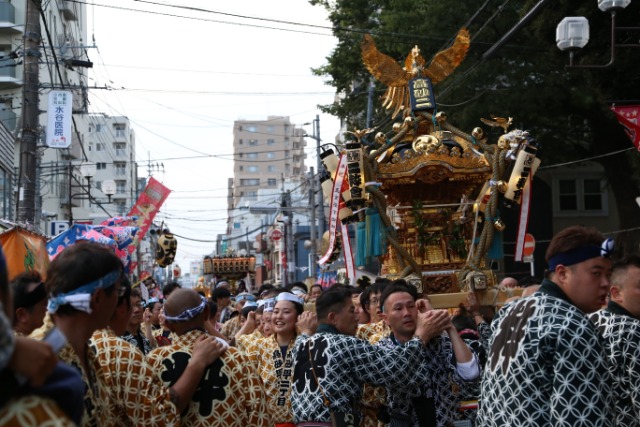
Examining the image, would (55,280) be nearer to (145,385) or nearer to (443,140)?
(145,385)

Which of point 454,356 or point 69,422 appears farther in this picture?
point 454,356

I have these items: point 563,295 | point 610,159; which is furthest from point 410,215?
point 610,159

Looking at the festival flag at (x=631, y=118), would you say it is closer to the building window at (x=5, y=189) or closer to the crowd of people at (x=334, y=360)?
the crowd of people at (x=334, y=360)

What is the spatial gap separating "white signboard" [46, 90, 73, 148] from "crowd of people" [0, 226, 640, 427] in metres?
15.0

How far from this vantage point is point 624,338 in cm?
478

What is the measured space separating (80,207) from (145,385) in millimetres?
50765

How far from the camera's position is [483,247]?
11.9 meters

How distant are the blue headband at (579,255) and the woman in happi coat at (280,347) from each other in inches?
129

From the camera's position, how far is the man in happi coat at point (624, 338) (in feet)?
15.3

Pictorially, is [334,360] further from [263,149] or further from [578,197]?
[263,149]

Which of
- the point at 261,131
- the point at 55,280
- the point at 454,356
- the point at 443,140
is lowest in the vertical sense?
Answer: the point at 454,356

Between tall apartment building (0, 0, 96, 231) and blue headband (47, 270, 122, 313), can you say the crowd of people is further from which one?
tall apartment building (0, 0, 96, 231)

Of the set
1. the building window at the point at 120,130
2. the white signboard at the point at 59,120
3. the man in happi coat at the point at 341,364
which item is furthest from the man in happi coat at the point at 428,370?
the building window at the point at 120,130

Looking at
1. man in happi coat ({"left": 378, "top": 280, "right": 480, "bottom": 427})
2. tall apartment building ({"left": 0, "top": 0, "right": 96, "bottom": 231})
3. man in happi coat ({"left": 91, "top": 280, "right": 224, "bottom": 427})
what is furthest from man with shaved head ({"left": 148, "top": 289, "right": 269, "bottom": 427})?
tall apartment building ({"left": 0, "top": 0, "right": 96, "bottom": 231})
